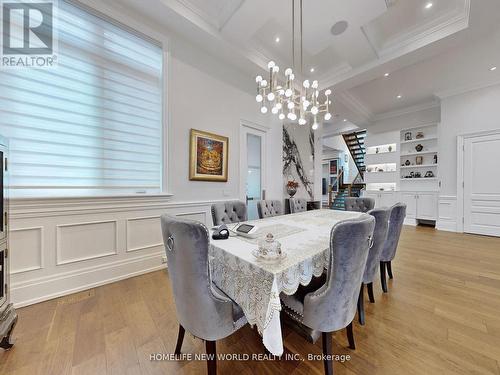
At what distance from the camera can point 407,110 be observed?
6.16m

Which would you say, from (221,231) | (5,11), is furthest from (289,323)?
(5,11)

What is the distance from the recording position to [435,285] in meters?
2.33

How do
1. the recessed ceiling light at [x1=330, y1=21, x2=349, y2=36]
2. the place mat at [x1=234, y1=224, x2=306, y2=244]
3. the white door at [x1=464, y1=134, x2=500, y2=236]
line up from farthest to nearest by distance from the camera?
the white door at [x1=464, y1=134, x2=500, y2=236] < the recessed ceiling light at [x1=330, y1=21, x2=349, y2=36] < the place mat at [x1=234, y1=224, x2=306, y2=244]

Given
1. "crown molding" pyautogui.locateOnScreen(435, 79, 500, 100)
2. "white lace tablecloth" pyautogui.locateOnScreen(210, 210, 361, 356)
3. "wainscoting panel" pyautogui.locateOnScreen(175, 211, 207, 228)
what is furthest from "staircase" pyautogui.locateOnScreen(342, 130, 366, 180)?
"white lace tablecloth" pyautogui.locateOnScreen(210, 210, 361, 356)

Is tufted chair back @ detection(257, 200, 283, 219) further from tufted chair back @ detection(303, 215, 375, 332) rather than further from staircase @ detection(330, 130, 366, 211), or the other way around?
staircase @ detection(330, 130, 366, 211)

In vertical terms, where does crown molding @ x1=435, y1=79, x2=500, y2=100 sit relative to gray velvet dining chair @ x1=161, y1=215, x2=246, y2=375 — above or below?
above

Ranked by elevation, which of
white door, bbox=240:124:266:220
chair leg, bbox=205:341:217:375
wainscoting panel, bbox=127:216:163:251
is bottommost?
chair leg, bbox=205:341:217:375

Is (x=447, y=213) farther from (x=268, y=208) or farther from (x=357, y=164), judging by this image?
(x=268, y=208)

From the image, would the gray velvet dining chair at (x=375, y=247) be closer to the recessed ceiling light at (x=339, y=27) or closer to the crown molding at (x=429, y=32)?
the recessed ceiling light at (x=339, y=27)

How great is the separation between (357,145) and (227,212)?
30.1ft

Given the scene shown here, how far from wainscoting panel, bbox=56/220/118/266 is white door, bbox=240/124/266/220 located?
2.20 metres

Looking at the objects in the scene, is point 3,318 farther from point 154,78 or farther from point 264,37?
point 264,37

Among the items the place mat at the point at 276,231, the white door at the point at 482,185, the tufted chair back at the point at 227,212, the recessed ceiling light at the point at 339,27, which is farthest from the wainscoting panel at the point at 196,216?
the white door at the point at 482,185

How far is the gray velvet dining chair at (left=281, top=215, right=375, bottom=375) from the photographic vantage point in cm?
105
